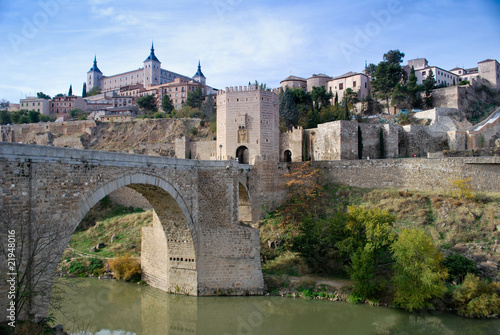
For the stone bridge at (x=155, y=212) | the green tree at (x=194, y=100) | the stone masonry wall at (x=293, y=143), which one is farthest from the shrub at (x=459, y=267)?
the green tree at (x=194, y=100)

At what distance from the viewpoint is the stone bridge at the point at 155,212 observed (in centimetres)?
870

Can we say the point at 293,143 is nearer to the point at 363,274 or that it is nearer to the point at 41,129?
the point at 363,274

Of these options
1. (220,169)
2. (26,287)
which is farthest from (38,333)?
(220,169)

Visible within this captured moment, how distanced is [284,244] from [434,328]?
7262 millimetres

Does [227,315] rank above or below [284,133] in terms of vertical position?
below

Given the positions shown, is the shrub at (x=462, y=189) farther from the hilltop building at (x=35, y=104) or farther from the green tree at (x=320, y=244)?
the hilltop building at (x=35, y=104)

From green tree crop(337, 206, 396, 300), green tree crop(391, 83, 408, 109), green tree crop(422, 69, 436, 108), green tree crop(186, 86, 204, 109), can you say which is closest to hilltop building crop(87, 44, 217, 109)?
green tree crop(186, 86, 204, 109)

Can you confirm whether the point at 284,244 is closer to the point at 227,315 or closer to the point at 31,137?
the point at 227,315

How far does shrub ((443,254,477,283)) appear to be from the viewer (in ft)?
46.3

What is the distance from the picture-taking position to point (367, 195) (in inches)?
826

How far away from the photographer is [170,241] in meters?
15.3

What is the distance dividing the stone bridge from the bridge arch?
0.13 ft

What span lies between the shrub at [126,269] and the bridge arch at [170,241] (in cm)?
46

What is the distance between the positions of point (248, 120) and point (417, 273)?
1544 cm
